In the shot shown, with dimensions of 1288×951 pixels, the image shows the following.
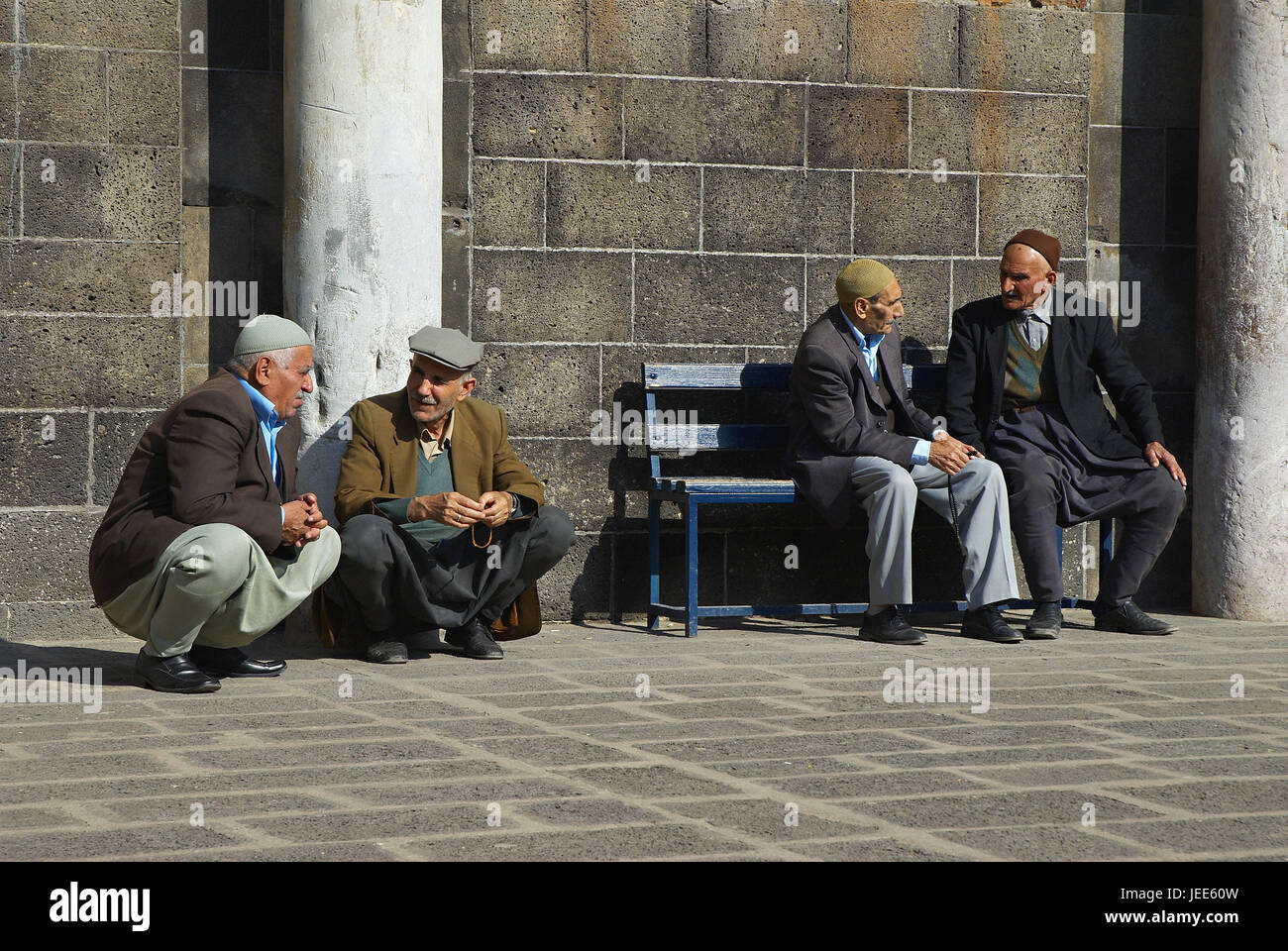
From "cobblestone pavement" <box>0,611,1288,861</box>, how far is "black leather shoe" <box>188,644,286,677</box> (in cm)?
11

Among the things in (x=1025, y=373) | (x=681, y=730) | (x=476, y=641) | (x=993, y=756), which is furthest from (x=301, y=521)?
(x=1025, y=373)

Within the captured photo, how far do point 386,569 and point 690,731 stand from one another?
5.08 ft

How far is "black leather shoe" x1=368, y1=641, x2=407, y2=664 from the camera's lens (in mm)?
6164

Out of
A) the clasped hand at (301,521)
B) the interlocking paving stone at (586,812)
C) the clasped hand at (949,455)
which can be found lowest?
the interlocking paving stone at (586,812)

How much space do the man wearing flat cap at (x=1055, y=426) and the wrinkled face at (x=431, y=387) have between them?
7.56 feet

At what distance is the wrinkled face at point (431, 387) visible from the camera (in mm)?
6176

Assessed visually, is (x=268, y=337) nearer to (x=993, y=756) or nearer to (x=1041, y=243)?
(x=993, y=756)

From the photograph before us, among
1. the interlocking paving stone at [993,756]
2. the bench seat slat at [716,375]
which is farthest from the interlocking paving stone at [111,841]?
the bench seat slat at [716,375]

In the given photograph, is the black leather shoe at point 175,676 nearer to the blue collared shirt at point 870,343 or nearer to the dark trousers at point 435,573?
the dark trousers at point 435,573

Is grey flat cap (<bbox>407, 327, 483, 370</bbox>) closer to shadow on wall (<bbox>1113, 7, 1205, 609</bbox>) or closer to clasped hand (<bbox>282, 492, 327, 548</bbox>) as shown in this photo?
clasped hand (<bbox>282, 492, 327, 548</bbox>)

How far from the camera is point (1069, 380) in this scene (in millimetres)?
7379

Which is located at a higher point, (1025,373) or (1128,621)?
(1025,373)

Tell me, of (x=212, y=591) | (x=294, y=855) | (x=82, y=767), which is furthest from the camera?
(x=212, y=591)

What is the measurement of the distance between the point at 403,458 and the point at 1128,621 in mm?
3177
